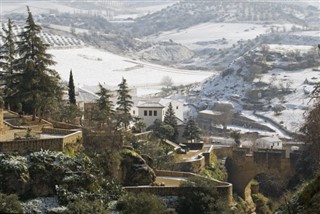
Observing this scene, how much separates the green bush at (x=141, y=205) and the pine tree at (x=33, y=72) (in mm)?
9302

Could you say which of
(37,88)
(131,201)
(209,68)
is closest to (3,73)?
(37,88)

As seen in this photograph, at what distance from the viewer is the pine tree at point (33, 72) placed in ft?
113

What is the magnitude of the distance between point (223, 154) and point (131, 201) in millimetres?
24220

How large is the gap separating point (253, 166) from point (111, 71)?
10344 centimetres

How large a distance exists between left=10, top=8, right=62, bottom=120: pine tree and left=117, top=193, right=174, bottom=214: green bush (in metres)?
9.30

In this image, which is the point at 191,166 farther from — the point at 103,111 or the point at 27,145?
the point at 27,145

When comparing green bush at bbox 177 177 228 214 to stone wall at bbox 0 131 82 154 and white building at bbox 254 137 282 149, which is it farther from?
white building at bbox 254 137 282 149

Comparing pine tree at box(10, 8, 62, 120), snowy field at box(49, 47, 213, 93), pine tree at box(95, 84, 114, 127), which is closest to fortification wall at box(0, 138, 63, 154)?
pine tree at box(10, 8, 62, 120)

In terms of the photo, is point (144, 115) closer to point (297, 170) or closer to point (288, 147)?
point (288, 147)

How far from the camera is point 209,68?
178875mm

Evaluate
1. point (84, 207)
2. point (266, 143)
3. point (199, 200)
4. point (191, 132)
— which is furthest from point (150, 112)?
point (84, 207)

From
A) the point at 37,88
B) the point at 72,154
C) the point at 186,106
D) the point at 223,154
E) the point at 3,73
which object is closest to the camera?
the point at 72,154

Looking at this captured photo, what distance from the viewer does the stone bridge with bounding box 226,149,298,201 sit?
48.1 meters

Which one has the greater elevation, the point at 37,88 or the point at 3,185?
the point at 37,88
